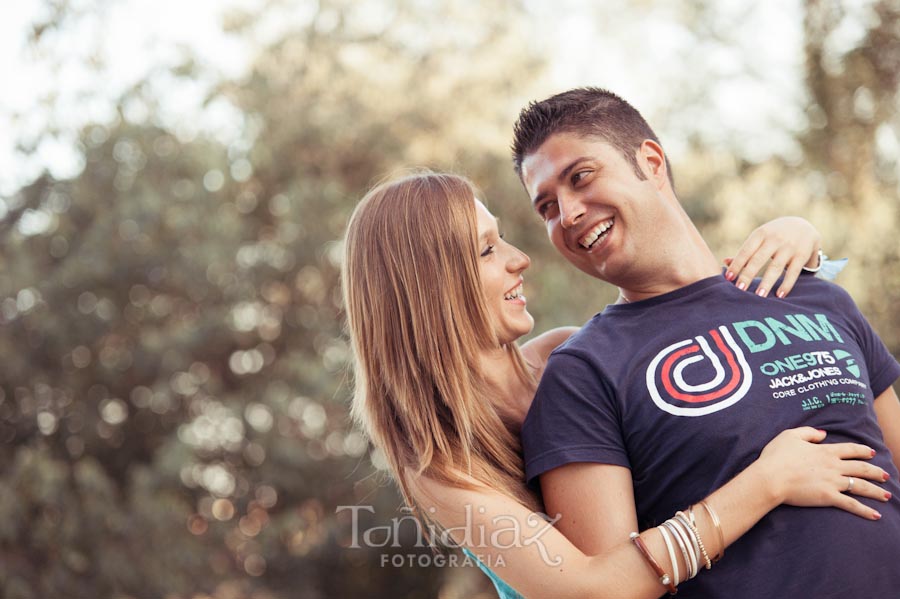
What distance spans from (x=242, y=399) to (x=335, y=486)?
1154 mm

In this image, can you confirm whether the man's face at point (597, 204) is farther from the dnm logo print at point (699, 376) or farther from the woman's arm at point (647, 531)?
the woman's arm at point (647, 531)

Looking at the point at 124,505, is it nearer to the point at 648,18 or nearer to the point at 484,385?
the point at 484,385

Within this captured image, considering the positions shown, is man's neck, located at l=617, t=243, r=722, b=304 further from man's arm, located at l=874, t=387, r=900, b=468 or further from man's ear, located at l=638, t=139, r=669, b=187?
man's arm, located at l=874, t=387, r=900, b=468

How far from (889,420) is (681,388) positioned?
Result: 2.29ft

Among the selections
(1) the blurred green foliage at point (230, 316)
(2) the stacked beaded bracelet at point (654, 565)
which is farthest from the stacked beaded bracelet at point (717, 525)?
(1) the blurred green foliage at point (230, 316)

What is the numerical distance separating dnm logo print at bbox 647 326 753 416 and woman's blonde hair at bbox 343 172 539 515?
1.39ft

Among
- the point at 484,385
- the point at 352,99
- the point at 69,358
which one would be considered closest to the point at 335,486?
the point at 69,358

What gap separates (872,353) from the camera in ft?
7.68

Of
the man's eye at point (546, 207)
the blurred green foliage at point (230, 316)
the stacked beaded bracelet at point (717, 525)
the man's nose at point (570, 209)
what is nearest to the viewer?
the stacked beaded bracelet at point (717, 525)

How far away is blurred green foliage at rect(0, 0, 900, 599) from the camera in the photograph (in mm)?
7625

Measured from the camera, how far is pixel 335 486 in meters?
8.24

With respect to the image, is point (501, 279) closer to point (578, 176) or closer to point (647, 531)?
point (578, 176)

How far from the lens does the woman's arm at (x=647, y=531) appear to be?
6.07 feet

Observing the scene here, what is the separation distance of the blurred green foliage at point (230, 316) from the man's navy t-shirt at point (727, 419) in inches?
204
